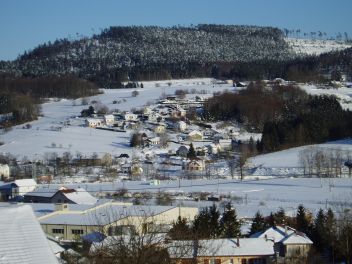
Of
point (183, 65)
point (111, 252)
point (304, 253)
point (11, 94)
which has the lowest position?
point (304, 253)

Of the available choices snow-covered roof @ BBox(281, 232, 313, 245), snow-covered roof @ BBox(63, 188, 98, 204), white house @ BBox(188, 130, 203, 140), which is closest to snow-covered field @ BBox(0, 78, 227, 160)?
white house @ BBox(188, 130, 203, 140)

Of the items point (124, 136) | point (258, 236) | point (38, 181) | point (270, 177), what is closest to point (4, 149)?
point (124, 136)

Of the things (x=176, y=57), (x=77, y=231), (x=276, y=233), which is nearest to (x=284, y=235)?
(x=276, y=233)

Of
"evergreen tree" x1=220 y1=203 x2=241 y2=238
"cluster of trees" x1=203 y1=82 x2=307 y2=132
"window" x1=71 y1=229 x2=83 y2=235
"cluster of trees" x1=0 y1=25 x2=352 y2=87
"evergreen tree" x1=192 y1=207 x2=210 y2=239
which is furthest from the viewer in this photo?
"cluster of trees" x1=0 y1=25 x2=352 y2=87

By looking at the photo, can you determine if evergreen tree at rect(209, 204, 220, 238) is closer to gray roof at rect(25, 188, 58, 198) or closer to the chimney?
the chimney

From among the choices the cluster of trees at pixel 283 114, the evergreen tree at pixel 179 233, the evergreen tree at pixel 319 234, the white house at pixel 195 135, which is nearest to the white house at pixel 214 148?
the cluster of trees at pixel 283 114

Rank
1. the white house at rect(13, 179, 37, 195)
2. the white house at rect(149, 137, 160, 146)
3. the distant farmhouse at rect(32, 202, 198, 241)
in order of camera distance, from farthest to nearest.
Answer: the white house at rect(149, 137, 160, 146) → the white house at rect(13, 179, 37, 195) → the distant farmhouse at rect(32, 202, 198, 241)

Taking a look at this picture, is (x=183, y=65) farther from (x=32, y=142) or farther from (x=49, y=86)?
(x=32, y=142)
